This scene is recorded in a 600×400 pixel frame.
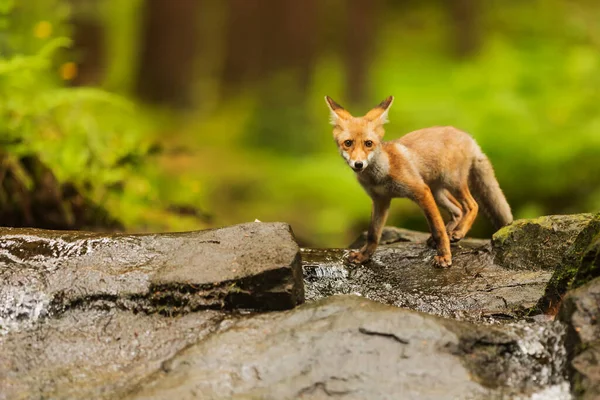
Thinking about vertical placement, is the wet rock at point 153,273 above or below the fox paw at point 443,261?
below

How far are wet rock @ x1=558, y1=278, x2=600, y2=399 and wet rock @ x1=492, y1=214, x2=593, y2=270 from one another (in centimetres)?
159

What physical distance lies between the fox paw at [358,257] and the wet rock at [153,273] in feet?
3.46

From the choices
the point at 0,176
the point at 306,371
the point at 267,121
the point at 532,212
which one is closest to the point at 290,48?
the point at 267,121

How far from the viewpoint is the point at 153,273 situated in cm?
392

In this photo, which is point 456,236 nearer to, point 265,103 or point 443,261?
point 443,261

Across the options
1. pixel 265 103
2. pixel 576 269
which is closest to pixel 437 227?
pixel 576 269

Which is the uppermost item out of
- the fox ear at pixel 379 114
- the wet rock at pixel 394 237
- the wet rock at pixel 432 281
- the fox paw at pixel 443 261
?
the fox ear at pixel 379 114

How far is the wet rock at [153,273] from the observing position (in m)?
3.73

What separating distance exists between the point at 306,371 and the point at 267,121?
474 inches

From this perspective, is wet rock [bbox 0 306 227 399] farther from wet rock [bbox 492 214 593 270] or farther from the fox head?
wet rock [bbox 492 214 593 270]

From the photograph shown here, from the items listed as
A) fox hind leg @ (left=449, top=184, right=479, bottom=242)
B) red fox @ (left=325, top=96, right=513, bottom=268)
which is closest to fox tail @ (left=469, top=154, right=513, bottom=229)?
red fox @ (left=325, top=96, right=513, bottom=268)

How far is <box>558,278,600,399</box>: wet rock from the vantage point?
Answer: 2930mm

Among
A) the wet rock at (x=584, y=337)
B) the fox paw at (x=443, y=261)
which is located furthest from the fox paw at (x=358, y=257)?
the wet rock at (x=584, y=337)

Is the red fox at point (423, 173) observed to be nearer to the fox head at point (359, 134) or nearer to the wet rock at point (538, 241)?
the fox head at point (359, 134)
